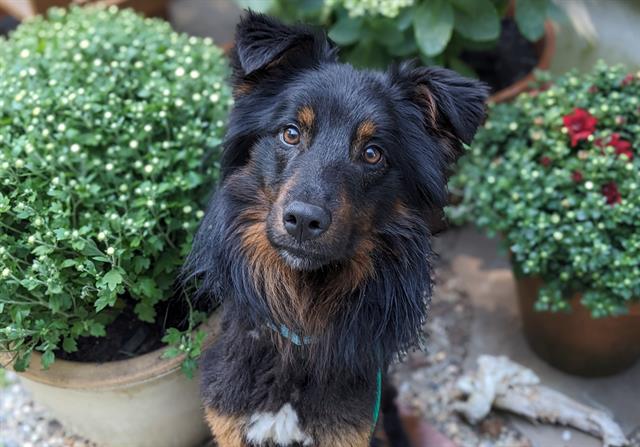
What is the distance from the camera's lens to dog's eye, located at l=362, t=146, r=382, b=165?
2133mm

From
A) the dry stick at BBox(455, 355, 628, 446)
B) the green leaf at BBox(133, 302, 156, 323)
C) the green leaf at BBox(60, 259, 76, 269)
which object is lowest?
the dry stick at BBox(455, 355, 628, 446)

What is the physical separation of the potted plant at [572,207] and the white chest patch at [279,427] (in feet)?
4.32

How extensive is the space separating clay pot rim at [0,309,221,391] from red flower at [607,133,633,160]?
73.9 inches

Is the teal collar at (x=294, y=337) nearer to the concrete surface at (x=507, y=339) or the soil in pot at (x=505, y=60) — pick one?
the concrete surface at (x=507, y=339)

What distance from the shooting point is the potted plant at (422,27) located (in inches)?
128

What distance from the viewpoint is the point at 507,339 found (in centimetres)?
357

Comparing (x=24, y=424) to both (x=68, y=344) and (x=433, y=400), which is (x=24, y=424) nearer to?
(x=68, y=344)

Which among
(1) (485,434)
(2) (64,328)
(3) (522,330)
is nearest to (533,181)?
(3) (522,330)

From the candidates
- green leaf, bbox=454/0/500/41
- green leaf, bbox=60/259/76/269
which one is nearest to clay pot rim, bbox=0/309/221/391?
green leaf, bbox=60/259/76/269

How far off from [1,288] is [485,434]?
7.31ft

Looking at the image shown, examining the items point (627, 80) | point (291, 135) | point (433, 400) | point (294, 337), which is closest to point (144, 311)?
point (294, 337)

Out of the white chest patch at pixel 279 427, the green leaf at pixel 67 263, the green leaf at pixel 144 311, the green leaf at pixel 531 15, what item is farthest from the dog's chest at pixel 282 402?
the green leaf at pixel 531 15

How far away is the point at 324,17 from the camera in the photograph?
3801 mm

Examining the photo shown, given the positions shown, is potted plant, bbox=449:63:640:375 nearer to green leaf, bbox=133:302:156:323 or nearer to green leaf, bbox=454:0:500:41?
green leaf, bbox=454:0:500:41
